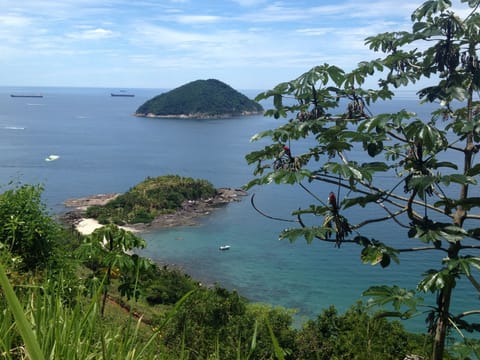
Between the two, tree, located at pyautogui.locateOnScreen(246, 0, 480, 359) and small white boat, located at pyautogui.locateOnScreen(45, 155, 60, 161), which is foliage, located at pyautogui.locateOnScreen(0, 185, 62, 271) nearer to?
tree, located at pyautogui.locateOnScreen(246, 0, 480, 359)

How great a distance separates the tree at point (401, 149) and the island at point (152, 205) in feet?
115

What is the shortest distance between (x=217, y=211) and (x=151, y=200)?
640cm

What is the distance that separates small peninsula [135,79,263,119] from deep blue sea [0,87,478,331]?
23.2 metres

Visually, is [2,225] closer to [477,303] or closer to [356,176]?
[356,176]

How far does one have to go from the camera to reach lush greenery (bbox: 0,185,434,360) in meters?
1.51

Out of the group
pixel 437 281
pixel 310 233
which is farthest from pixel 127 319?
pixel 437 281

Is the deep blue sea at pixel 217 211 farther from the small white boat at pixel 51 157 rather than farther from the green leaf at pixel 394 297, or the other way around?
the green leaf at pixel 394 297

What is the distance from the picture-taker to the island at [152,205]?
3947 cm

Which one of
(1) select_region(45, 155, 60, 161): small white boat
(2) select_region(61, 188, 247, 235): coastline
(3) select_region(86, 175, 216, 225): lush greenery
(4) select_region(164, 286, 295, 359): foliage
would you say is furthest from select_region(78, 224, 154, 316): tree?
(1) select_region(45, 155, 60, 161): small white boat

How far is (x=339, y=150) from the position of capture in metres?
2.60

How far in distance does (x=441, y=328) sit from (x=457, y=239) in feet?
1.78

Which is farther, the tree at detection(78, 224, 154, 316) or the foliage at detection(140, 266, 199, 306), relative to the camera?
the foliage at detection(140, 266, 199, 306)

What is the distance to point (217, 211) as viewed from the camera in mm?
43469

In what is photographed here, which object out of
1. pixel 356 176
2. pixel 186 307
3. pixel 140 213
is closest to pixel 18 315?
pixel 356 176
